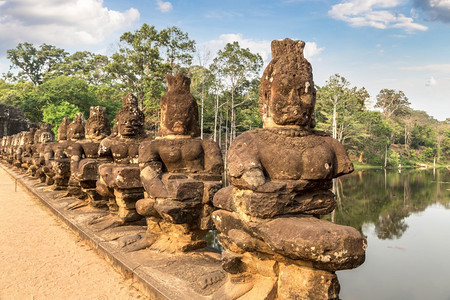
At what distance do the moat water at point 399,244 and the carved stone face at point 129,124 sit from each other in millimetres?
5250

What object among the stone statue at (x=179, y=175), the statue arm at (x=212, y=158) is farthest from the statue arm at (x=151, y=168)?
the statue arm at (x=212, y=158)

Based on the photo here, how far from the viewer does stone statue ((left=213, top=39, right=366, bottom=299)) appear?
246cm

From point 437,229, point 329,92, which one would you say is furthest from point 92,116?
point 329,92

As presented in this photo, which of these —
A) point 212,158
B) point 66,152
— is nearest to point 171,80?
point 212,158

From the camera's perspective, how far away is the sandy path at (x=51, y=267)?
3.62 m

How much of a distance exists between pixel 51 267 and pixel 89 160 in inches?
97.0

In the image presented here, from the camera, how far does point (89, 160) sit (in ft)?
21.2

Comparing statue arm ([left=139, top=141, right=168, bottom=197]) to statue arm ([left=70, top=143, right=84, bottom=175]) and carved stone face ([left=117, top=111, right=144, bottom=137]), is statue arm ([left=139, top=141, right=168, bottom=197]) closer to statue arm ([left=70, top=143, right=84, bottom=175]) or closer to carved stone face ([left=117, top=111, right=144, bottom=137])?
carved stone face ([left=117, top=111, right=144, bottom=137])

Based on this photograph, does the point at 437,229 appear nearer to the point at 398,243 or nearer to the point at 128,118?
the point at 398,243

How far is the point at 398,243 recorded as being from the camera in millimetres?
10766

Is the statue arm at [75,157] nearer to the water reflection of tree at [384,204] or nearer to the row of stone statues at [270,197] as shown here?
the row of stone statues at [270,197]

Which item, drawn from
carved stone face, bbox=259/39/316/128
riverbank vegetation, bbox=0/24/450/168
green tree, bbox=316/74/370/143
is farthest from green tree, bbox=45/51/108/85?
carved stone face, bbox=259/39/316/128

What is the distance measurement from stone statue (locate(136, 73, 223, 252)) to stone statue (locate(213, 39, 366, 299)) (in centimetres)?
88

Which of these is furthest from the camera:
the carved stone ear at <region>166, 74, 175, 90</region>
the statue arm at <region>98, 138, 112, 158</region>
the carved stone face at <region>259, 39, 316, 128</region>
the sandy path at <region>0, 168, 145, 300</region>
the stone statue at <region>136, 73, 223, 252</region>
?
the statue arm at <region>98, 138, 112, 158</region>
